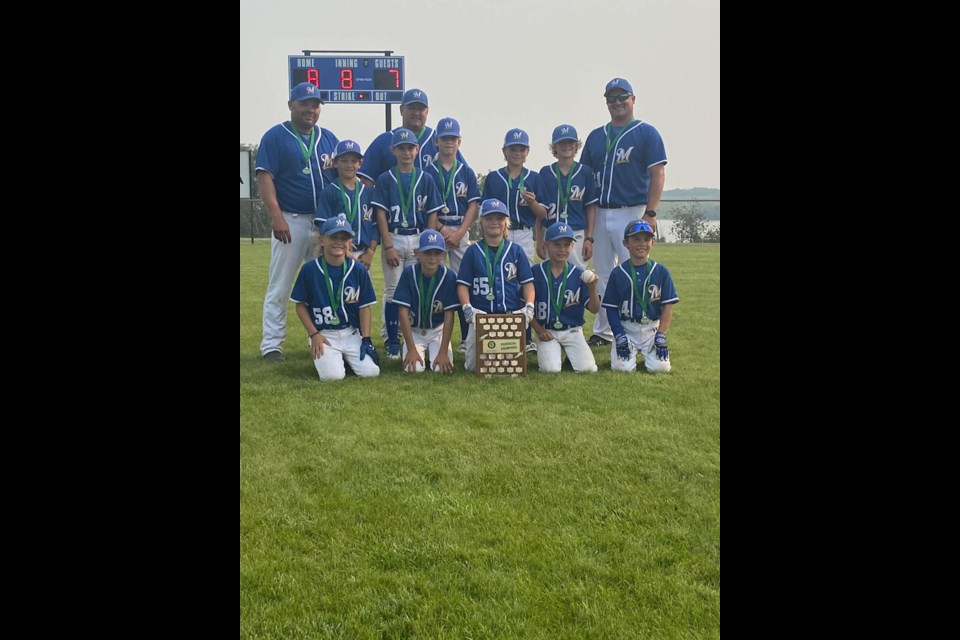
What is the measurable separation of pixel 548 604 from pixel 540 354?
182 inches

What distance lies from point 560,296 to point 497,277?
2.24 ft

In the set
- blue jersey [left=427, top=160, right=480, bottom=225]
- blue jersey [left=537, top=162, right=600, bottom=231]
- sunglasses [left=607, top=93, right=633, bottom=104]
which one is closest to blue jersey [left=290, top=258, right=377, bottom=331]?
blue jersey [left=427, top=160, right=480, bottom=225]

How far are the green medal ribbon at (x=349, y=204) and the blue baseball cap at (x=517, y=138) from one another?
173 cm

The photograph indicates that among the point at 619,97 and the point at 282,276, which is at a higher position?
the point at 619,97

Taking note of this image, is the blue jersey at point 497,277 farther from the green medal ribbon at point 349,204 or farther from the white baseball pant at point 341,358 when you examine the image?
the green medal ribbon at point 349,204

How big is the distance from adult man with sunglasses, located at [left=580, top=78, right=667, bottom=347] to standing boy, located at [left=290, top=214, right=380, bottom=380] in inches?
108

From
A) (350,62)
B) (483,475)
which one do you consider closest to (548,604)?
(483,475)

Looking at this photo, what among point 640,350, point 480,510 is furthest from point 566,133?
point 480,510

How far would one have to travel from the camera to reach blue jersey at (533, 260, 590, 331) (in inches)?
296

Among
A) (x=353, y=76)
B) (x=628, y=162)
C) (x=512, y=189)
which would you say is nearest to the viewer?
(x=628, y=162)

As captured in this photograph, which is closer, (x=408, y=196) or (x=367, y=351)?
(x=367, y=351)

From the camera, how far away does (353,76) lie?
1886cm

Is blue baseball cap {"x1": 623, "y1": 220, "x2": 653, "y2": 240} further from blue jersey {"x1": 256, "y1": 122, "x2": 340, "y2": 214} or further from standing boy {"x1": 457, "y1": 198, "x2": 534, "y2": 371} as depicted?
blue jersey {"x1": 256, "y1": 122, "x2": 340, "y2": 214}

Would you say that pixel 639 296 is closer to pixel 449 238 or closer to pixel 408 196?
pixel 449 238
